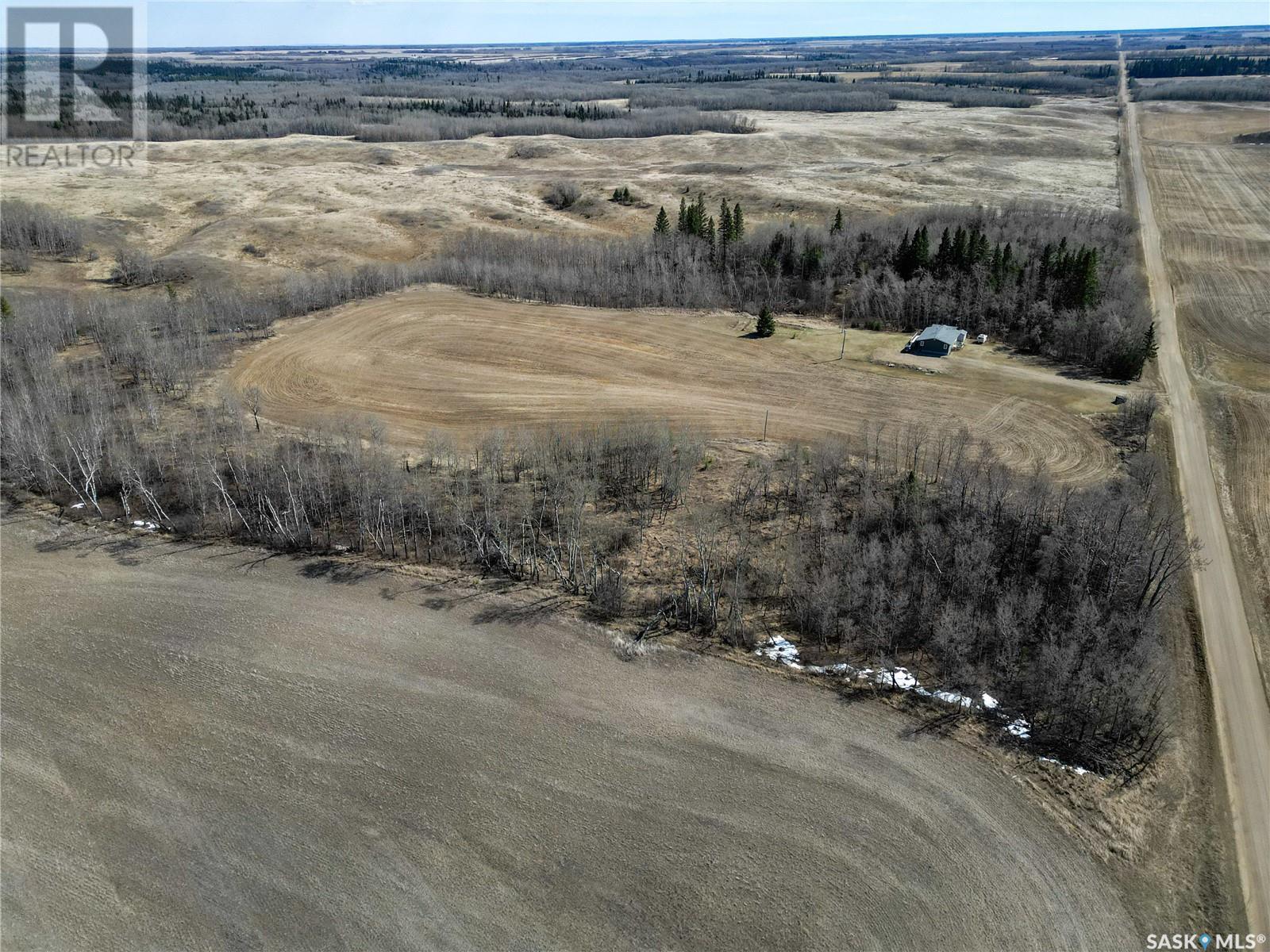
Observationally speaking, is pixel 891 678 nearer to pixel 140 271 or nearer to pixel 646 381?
pixel 646 381

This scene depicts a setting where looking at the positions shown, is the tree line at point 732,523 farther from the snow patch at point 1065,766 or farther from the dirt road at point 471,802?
the dirt road at point 471,802

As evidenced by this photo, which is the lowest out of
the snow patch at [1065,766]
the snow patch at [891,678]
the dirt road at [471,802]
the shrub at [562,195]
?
the dirt road at [471,802]

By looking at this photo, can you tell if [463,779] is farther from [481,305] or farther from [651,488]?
[481,305]

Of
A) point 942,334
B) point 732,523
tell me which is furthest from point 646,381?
point 942,334

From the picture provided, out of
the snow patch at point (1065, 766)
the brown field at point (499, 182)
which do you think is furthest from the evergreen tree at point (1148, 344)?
the brown field at point (499, 182)

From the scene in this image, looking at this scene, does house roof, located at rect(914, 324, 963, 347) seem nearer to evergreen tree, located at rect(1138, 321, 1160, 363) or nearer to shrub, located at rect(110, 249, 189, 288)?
evergreen tree, located at rect(1138, 321, 1160, 363)

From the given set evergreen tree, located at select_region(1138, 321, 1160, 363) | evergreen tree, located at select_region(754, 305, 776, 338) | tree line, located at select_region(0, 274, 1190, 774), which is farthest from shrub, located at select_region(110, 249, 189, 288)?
evergreen tree, located at select_region(1138, 321, 1160, 363)
